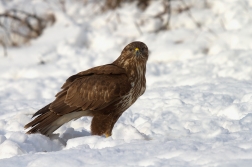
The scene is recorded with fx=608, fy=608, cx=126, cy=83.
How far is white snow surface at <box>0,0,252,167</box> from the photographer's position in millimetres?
4184

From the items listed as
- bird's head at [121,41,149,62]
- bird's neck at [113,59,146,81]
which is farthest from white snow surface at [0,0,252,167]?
bird's head at [121,41,149,62]

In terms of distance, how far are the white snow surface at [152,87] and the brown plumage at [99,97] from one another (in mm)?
157

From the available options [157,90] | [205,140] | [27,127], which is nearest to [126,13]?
[157,90]

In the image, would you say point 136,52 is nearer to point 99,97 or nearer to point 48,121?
point 99,97

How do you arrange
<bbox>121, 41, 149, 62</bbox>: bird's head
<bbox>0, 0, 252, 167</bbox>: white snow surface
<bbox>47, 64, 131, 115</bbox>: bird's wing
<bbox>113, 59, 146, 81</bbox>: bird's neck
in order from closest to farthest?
<bbox>0, 0, 252, 167</bbox>: white snow surface → <bbox>47, 64, 131, 115</bbox>: bird's wing → <bbox>113, 59, 146, 81</bbox>: bird's neck → <bbox>121, 41, 149, 62</bbox>: bird's head

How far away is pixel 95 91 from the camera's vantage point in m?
5.62

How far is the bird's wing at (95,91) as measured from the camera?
5.52m

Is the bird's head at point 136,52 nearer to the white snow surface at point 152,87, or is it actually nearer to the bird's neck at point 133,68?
the bird's neck at point 133,68

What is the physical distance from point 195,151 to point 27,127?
6.60 ft

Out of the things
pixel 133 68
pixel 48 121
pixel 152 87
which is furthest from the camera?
pixel 152 87

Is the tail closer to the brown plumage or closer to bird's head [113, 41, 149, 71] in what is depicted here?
the brown plumage

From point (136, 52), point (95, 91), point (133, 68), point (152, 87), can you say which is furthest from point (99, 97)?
point (152, 87)

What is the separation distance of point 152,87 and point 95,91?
308 centimetres

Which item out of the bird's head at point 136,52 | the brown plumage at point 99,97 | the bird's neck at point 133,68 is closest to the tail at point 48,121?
the brown plumage at point 99,97
